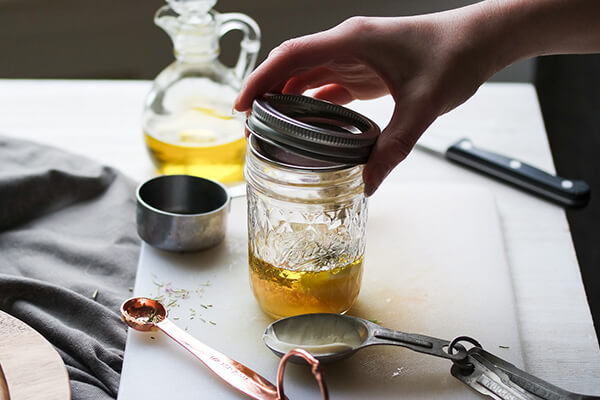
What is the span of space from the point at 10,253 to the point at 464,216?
0.64 metres

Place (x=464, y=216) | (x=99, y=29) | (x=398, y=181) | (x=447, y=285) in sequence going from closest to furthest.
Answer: (x=447, y=285) < (x=464, y=216) < (x=398, y=181) < (x=99, y=29)

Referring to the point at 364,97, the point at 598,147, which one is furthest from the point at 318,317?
the point at 598,147

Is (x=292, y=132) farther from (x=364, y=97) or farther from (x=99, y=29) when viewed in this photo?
(x=99, y=29)

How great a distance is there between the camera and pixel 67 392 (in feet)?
2.12

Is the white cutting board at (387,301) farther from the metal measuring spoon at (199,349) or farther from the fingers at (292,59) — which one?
the fingers at (292,59)

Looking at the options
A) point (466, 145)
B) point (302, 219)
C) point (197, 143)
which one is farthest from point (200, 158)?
point (466, 145)

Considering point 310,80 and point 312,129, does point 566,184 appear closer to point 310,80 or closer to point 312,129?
point 310,80

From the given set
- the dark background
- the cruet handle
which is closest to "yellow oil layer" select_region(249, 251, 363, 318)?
the cruet handle

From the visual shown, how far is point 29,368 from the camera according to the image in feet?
2.19

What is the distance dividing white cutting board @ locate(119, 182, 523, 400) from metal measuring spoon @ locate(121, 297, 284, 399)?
0.04ft

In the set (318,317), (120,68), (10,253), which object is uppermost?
(318,317)

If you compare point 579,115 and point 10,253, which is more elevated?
point 579,115

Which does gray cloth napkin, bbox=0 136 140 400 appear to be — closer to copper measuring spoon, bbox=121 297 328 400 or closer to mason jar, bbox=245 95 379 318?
copper measuring spoon, bbox=121 297 328 400

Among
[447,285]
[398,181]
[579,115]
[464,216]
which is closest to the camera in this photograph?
[447,285]
